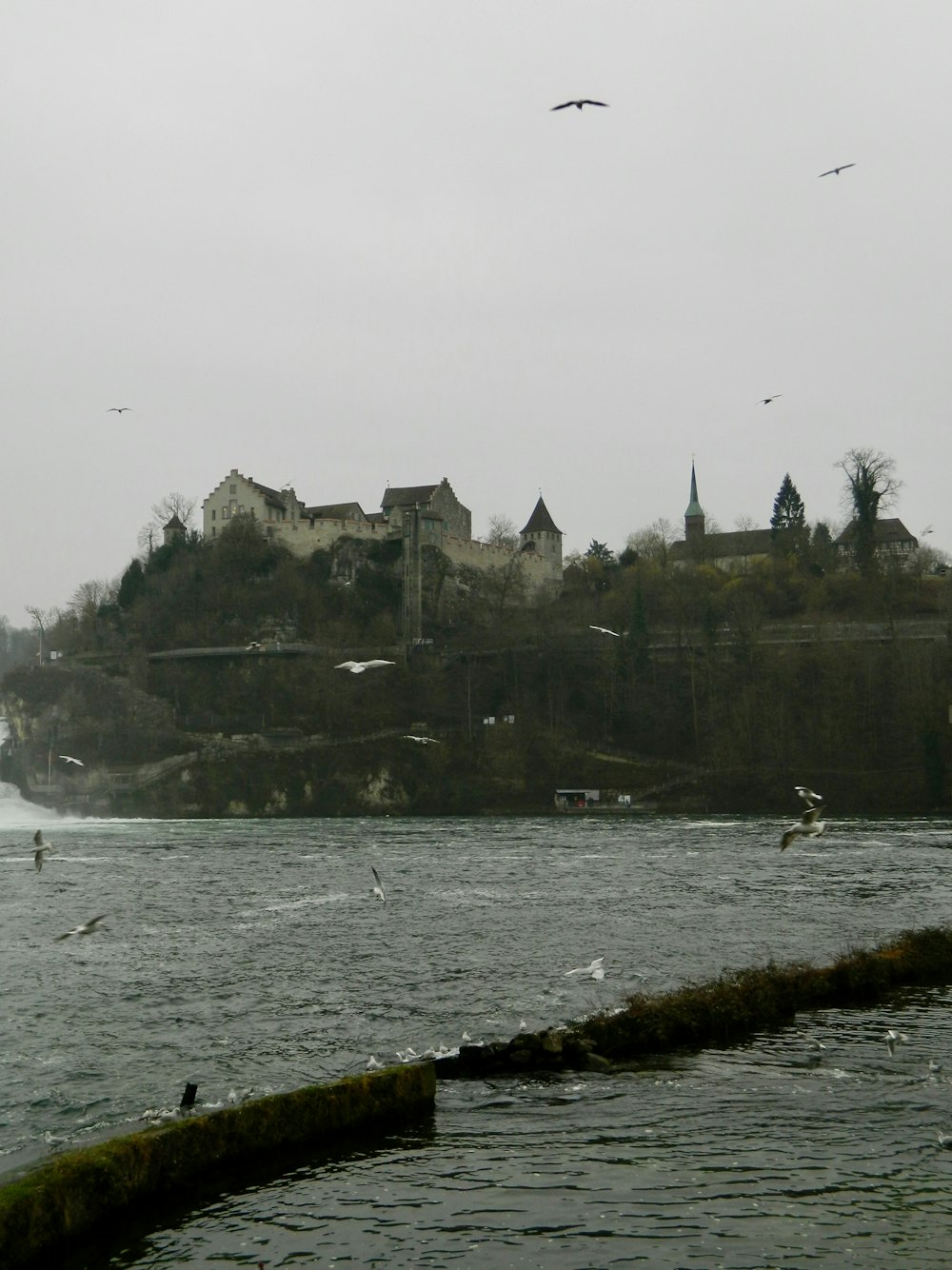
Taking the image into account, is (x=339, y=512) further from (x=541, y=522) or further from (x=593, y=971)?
(x=593, y=971)

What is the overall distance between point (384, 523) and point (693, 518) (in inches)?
1691

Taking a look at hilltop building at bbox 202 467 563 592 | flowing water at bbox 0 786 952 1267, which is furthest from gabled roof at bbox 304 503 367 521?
flowing water at bbox 0 786 952 1267

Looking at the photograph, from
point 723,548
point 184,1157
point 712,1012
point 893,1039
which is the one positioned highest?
point 723,548

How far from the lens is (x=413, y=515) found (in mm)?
129375

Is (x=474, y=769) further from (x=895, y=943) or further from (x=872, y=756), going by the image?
(x=895, y=943)

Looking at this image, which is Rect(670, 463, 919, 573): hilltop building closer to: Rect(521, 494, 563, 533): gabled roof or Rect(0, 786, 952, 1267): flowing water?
Rect(521, 494, 563, 533): gabled roof

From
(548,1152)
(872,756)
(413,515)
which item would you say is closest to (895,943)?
(548,1152)

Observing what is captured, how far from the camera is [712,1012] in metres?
23.3

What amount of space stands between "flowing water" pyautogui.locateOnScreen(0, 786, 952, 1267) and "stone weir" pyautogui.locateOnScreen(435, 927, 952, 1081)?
2.04 ft

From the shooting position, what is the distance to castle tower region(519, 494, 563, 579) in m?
152

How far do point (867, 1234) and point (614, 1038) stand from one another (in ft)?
26.1

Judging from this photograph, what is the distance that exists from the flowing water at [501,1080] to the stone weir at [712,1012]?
623 mm

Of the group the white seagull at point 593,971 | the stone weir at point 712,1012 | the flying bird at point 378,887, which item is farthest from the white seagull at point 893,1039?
the flying bird at point 378,887

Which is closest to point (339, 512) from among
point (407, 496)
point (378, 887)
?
point (407, 496)
